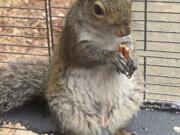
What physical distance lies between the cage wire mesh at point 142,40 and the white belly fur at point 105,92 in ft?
1.04

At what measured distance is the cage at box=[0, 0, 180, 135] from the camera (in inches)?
104

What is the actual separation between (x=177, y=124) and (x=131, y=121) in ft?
0.84

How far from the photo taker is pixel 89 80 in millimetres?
2287

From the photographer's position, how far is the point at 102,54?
86.4 inches

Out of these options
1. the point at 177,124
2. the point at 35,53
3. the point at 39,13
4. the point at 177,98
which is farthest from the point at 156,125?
the point at 39,13

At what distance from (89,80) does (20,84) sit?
0.40m

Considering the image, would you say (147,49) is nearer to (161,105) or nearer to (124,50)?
(161,105)

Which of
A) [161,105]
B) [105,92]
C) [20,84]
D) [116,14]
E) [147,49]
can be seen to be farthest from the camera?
[147,49]

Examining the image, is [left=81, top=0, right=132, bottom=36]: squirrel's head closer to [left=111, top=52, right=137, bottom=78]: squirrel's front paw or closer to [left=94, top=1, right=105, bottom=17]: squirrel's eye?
[left=94, top=1, right=105, bottom=17]: squirrel's eye

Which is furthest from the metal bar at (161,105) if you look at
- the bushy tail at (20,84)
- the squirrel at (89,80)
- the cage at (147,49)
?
the bushy tail at (20,84)

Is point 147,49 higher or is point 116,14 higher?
point 116,14

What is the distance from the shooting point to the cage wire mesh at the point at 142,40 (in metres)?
A: 2.87

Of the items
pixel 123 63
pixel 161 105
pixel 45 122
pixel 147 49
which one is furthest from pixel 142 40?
pixel 123 63

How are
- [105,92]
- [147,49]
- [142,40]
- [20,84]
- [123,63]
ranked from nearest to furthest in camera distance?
[123,63] < [105,92] < [20,84] < [142,40] < [147,49]
